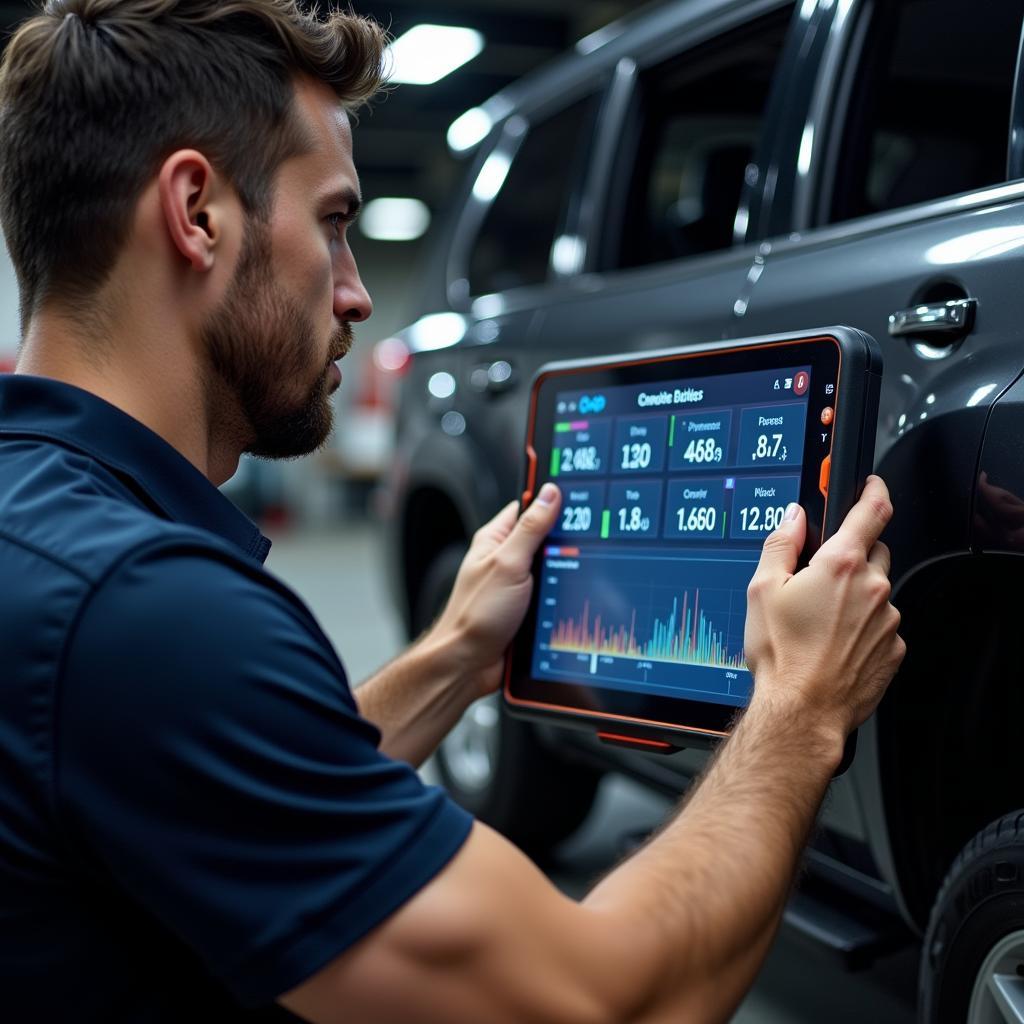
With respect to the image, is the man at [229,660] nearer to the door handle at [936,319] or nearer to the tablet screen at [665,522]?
the tablet screen at [665,522]

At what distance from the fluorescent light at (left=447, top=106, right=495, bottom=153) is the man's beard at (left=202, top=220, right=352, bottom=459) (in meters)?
2.17

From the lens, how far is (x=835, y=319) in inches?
64.3

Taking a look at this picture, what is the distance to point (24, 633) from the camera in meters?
0.88

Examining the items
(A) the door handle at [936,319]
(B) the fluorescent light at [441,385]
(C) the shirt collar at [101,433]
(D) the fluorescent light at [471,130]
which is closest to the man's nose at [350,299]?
(C) the shirt collar at [101,433]

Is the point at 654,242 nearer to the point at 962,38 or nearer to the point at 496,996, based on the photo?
the point at 962,38

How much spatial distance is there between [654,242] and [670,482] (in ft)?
4.06

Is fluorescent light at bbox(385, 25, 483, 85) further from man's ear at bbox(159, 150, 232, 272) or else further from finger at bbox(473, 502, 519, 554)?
man's ear at bbox(159, 150, 232, 272)

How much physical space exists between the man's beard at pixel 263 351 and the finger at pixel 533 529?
0.43m

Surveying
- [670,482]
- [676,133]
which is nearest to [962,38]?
[676,133]

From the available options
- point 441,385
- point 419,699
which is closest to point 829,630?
point 419,699

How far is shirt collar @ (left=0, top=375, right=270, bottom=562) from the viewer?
1066mm

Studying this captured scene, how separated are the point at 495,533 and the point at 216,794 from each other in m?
0.92

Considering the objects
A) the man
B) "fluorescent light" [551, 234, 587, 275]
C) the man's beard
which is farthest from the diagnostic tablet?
"fluorescent light" [551, 234, 587, 275]

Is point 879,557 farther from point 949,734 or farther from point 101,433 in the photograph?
point 101,433
